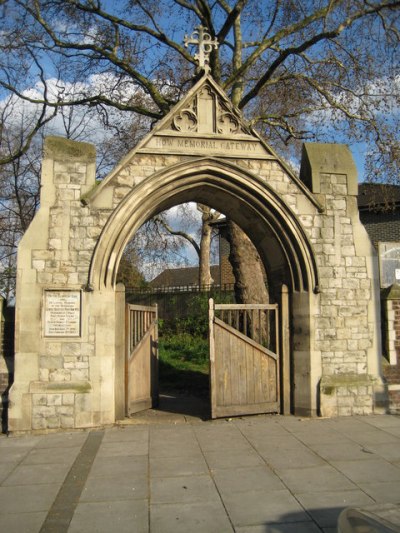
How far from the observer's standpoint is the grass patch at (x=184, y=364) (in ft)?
40.7

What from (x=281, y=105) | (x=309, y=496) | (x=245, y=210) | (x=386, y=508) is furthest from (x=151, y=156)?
(x=281, y=105)

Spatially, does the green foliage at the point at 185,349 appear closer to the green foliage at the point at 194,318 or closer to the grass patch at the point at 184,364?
the grass patch at the point at 184,364

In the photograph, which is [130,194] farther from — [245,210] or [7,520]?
[7,520]

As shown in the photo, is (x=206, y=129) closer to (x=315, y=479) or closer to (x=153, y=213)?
(x=153, y=213)

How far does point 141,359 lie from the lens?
916 centimetres

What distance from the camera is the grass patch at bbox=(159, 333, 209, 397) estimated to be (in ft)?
40.7

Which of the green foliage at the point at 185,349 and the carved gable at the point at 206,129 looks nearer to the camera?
the carved gable at the point at 206,129

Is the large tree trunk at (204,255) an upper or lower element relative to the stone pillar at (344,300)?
upper

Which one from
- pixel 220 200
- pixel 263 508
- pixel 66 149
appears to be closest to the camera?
pixel 263 508

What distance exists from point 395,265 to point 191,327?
1044 centimetres

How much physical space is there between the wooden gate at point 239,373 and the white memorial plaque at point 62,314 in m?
2.08

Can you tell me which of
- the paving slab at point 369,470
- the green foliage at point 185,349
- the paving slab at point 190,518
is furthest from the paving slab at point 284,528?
the green foliage at point 185,349

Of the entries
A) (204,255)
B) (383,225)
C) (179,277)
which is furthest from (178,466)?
(179,277)

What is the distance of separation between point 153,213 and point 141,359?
259 centimetres
